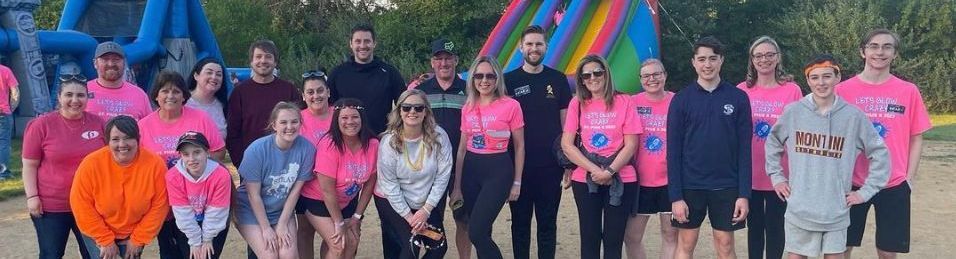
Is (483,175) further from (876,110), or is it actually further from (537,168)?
(876,110)

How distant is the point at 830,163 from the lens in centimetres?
365

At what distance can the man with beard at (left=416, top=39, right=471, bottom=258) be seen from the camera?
4.56 m

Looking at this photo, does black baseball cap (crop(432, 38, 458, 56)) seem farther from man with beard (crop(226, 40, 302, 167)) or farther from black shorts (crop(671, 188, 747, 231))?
black shorts (crop(671, 188, 747, 231))

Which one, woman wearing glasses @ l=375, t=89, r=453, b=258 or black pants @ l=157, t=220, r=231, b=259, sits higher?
woman wearing glasses @ l=375, t=89, r=453, b=258

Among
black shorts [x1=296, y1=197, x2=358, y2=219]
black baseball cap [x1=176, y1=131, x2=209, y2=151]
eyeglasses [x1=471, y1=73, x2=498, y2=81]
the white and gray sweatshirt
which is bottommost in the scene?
black shorts [x1=296, y1=197, x2=358, y2=219]

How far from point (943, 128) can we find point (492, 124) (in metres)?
15.9

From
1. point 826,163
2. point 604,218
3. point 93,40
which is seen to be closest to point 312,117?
point 604,218

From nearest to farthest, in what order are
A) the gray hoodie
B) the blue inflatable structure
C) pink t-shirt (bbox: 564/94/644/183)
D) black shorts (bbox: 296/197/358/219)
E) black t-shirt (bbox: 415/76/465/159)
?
the gray hoodie < pink t-shirt (bbox: 564/94/644/183) < black shorts (bbox: 296/197/358/219) < black t-shirt (bbox: 415/76/465/159) < the blue inflatable structure

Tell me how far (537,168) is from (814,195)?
5.05 ft

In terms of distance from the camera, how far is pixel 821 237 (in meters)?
3.72

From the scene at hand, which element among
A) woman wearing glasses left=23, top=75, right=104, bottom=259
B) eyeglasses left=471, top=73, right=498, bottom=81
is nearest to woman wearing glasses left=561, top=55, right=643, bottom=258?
eyeglasses left=471, top=73, right=498, bottom=81

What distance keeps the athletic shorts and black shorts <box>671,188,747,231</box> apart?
0.25m

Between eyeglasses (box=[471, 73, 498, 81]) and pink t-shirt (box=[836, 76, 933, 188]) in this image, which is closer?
pink t-shirt (box=[836, 76, 933, 188])

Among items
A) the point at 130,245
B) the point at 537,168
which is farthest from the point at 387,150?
the point at 130,245
